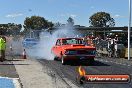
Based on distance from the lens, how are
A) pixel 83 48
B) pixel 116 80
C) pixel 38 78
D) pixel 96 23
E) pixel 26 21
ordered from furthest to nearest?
1. pixel 26 21
2. pixel 96 23
3. pixel 83 48
4. pixel 38 78
5. pixel 116 80

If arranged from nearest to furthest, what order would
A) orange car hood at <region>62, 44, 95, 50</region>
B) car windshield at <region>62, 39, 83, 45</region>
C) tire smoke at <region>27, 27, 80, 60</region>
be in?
orange car hood at <region>62, 44, 95, 50</region> < car windshield at <region>62, 39, 83, 45</region> < tire smoke at <region>27, 27, 80, 60</region>

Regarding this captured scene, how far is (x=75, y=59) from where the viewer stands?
22.6 meters

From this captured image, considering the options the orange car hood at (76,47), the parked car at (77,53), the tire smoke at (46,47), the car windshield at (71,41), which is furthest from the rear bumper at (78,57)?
the tire smoke at (46,47)

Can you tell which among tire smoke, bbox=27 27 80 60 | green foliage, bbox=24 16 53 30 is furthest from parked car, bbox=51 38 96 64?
green foliage, bbox=24 16 53 30

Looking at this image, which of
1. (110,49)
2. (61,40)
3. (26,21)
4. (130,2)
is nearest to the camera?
(61,40)

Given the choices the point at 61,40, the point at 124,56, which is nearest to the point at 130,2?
the point at 124,56

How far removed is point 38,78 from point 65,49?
297 inches

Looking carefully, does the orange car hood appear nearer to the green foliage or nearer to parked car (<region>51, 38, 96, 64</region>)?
parked car (<region>51, 38, 96, 64</region>)

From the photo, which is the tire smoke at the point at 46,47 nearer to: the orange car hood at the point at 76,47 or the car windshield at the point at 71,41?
the car windshield at the point at 71,41

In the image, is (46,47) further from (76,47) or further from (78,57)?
Answer: (78,57)

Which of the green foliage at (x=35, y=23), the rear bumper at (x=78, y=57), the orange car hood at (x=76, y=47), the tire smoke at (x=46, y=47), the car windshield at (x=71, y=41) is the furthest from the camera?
the green foliage at (x=35, y=23)

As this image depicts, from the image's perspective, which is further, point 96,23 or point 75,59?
point 96,23

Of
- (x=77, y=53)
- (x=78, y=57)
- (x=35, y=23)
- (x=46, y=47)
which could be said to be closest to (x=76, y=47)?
(x=77, y=53)

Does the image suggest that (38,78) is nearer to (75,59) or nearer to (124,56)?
(75,59)
